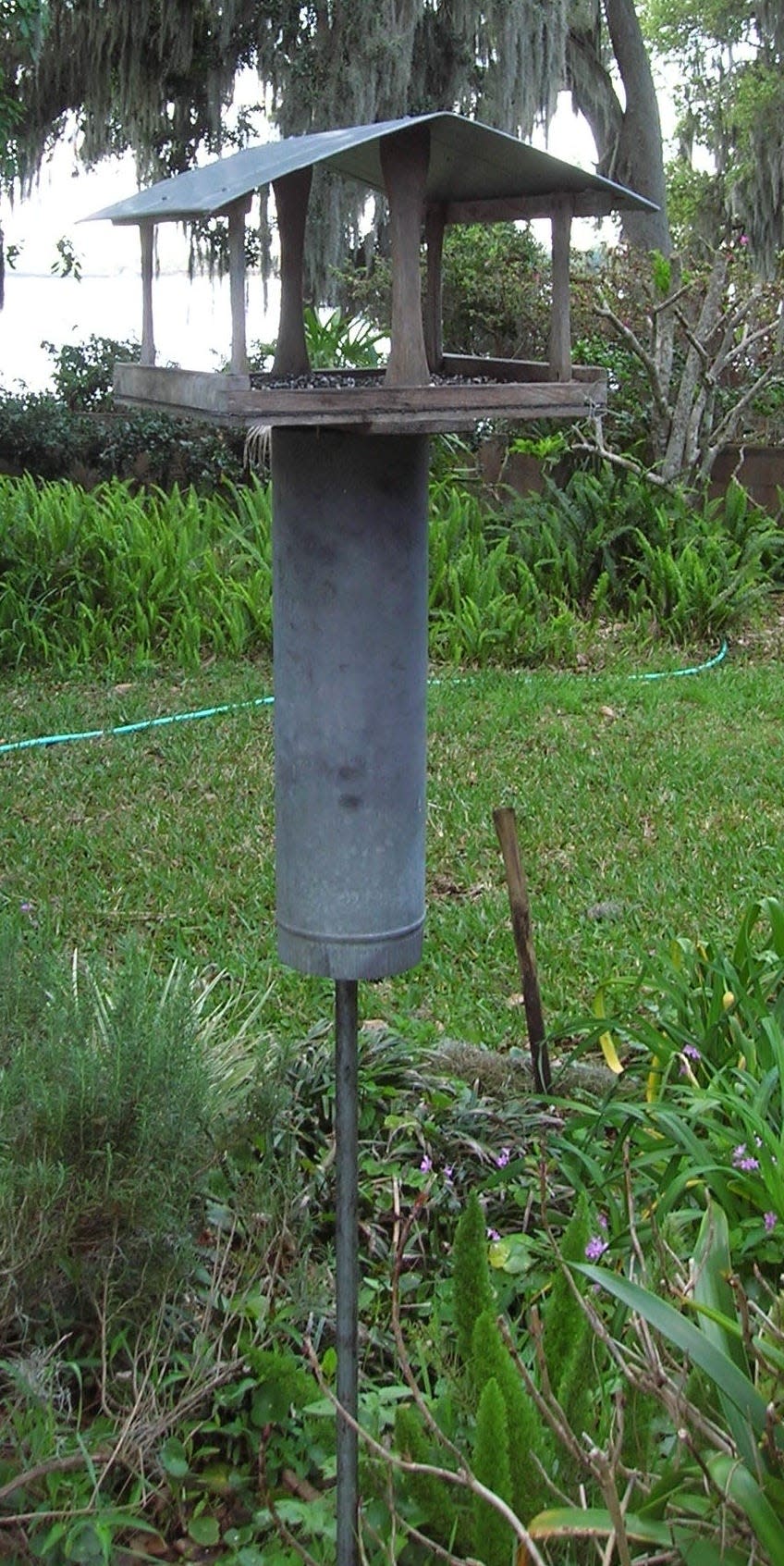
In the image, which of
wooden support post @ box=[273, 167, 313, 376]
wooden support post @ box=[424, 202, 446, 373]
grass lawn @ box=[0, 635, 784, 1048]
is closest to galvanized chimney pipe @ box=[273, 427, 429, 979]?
wooden support post @ box=[273, 167, 313, 376]

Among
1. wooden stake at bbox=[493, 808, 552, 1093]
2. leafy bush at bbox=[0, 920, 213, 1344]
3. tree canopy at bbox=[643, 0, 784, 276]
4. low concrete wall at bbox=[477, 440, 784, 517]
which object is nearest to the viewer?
Answer: leafy bush at bbox=[0, 920, 213, 1344]

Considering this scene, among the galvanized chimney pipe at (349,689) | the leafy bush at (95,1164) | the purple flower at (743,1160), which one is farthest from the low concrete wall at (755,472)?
the galvanized chimney pipe at (349,689)

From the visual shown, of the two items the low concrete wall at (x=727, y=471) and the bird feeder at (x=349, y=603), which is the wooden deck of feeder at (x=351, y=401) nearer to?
the bird feeder at (x=349, y=603)

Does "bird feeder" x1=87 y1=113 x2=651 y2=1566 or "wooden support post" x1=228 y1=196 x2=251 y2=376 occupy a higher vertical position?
"wooden support post" x1=228 y1=196 x2=251 y2=376

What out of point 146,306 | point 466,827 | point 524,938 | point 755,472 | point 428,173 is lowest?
point 466,827

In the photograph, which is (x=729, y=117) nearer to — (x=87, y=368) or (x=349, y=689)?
(x=87, y=368)

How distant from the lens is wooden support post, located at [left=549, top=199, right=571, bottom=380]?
235 cm

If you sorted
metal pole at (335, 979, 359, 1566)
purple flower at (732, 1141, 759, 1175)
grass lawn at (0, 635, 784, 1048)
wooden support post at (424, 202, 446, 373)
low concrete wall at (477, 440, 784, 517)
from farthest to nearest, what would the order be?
low concrete wall at (477, 440, 784, 517) < grass lawn at (0, 635, 784, 1048) < wooden support post at (424, 202, 446, 373) < purple flower at (732, 1141, 759, 1175) < metal pole at (335, 979, 359, 1566)

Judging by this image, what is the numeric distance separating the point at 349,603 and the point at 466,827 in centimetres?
301

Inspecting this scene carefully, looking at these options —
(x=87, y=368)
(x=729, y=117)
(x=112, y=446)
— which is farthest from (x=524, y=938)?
(x=729, y=117)

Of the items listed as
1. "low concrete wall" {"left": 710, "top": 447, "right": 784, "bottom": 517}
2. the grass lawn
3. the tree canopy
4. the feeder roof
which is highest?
the tree canopy

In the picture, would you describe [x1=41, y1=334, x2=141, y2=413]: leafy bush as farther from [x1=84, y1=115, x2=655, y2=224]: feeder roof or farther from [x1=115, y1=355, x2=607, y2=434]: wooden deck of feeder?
[x1=115, y1=355, x2=607, y2=434]: wooden deck of feeder

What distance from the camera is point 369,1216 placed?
2.63 m

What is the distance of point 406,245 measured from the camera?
1.91 metres
